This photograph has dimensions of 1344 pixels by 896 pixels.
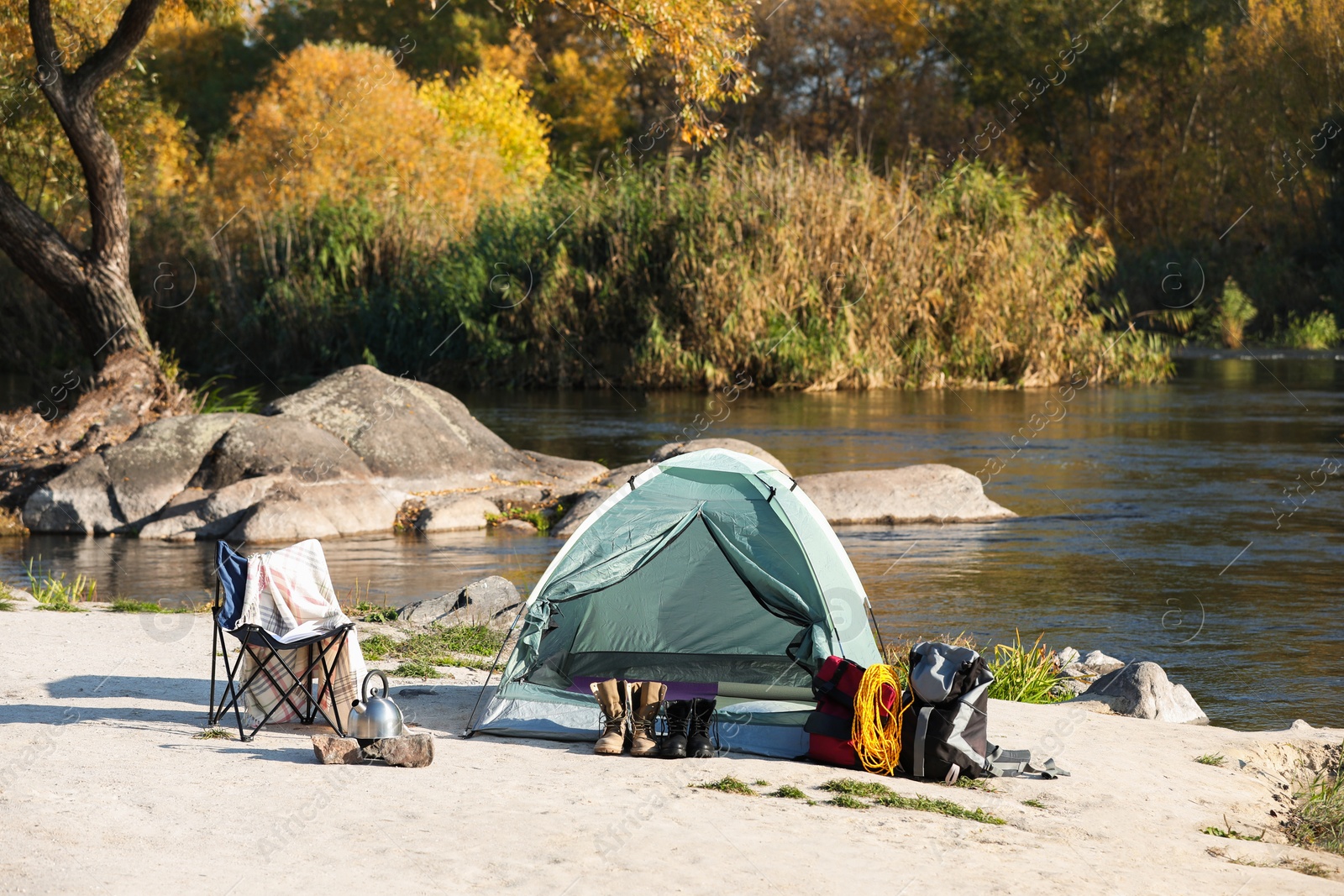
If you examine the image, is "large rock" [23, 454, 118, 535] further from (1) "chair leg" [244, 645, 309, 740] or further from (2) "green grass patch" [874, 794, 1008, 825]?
(2) "green grass patch" [874, 794, 1008, 825]

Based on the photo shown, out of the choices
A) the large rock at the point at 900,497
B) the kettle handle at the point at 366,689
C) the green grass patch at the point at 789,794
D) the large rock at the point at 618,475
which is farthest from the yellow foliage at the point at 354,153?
the green grass patch at the point at 789,794

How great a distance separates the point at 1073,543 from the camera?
53.0ft

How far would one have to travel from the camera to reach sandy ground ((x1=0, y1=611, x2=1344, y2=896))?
5.61m

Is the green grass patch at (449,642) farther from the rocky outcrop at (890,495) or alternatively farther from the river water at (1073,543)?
the rocky outcrop at (890,495)

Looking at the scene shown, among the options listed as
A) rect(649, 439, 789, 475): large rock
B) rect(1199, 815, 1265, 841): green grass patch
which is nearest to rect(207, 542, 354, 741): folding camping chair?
rect(1199, 815, 1265, 841): green grass patch

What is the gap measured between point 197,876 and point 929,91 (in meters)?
58.6

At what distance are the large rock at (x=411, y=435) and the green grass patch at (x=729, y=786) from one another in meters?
12.2

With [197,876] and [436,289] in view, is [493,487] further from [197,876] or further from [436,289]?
[436,289]

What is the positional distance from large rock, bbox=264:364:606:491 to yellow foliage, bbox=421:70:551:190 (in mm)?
29959

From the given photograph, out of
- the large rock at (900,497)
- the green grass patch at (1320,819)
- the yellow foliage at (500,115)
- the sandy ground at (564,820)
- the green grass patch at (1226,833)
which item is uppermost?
the yellow foliage at (500,115)

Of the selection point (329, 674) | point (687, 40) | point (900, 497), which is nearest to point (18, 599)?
point (329, 674)

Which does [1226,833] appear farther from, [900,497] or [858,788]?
[900,497]

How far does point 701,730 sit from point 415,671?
240 cm

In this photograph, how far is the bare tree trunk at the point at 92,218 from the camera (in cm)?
1947
